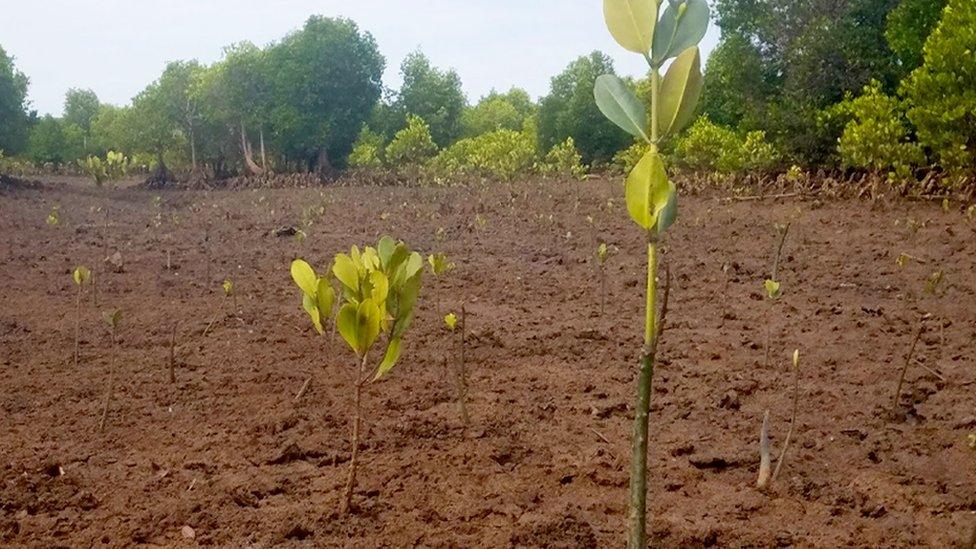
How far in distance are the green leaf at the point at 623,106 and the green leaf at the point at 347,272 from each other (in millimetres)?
752

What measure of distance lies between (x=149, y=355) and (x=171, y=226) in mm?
5121

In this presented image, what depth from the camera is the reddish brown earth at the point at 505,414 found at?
5.07 ft

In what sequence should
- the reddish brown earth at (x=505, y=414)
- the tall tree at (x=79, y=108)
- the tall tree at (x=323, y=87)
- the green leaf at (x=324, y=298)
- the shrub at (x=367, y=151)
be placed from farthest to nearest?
the tall tree at (x=79, y=108) < the tall tree at (x=323, y=87) < the shrub at (x=367, y=151) < the green leaf at (x=324, y=298) < the reddish brown earth at (x=505, y=414)

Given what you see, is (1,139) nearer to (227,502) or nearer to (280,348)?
(280,348)

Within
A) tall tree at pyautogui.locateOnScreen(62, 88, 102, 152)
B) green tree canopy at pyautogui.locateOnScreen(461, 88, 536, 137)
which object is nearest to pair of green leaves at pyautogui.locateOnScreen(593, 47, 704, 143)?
green tree canopy at pyautogui.locateOnScreen(461, 88, 536, 137)

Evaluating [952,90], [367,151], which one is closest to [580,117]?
[367,151]

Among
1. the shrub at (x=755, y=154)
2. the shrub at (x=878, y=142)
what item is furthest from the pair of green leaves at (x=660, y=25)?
Result: the shrub at (x=755, y=154)

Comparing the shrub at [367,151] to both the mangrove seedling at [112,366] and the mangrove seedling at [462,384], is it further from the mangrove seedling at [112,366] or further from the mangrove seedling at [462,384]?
the mangrove seedling at [462,384]

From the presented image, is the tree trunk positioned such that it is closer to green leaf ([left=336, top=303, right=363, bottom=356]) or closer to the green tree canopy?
the green tree canopy

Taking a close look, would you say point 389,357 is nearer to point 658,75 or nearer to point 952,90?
point 658,75

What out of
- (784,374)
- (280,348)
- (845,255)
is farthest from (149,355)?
(845,255)

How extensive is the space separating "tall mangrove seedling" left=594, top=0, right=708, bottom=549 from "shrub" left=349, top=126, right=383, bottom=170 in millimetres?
17330

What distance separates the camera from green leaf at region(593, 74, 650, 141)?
107 centimetres

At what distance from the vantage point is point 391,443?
1944 millimetres
